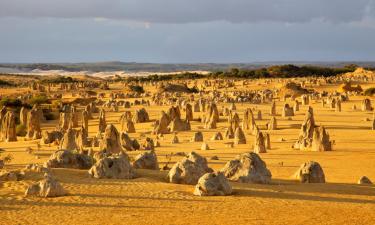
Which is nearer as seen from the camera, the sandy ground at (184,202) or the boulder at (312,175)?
the sandy ground at (184,202)

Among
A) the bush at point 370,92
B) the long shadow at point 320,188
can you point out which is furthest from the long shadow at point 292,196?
the bush at point 370,92

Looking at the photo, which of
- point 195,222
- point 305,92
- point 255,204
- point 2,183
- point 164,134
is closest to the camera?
point 195,222

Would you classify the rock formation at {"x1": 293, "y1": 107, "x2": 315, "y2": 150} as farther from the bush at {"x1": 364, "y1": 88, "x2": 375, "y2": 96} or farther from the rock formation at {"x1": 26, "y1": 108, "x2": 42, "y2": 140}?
the bush at {"x1": 364, "y1": 88, "x2": 375, "y2": 96}

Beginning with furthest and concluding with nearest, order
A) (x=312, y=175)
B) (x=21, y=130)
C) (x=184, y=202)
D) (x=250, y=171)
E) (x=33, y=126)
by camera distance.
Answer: (x=21, y=130), (x=33, y=126), (x=312, y=175), (x=250, y=171), (x=184, y=202)

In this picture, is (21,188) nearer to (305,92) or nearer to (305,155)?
(305,155)

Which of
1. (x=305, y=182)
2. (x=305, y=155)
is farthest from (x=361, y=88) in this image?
(x=305, y=182)

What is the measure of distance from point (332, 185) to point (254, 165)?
2.32 m

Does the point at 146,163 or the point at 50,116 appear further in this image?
the point at 50,116

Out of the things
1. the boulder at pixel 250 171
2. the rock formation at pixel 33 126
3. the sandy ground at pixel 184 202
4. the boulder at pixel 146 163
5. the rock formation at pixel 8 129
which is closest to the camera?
the sandy ground at pixel 184 202

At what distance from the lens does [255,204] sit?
14.9 m

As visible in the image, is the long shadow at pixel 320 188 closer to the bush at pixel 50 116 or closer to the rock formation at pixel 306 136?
the rock formation at pixel 306 136

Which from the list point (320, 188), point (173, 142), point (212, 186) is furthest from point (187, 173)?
point (173, 142)

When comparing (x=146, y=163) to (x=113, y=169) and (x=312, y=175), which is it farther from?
(x=312, y=175)

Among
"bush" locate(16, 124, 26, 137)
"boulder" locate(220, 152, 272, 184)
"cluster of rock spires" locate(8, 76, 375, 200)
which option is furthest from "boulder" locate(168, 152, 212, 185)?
"bush" locate(16, 124, 26, 137)
